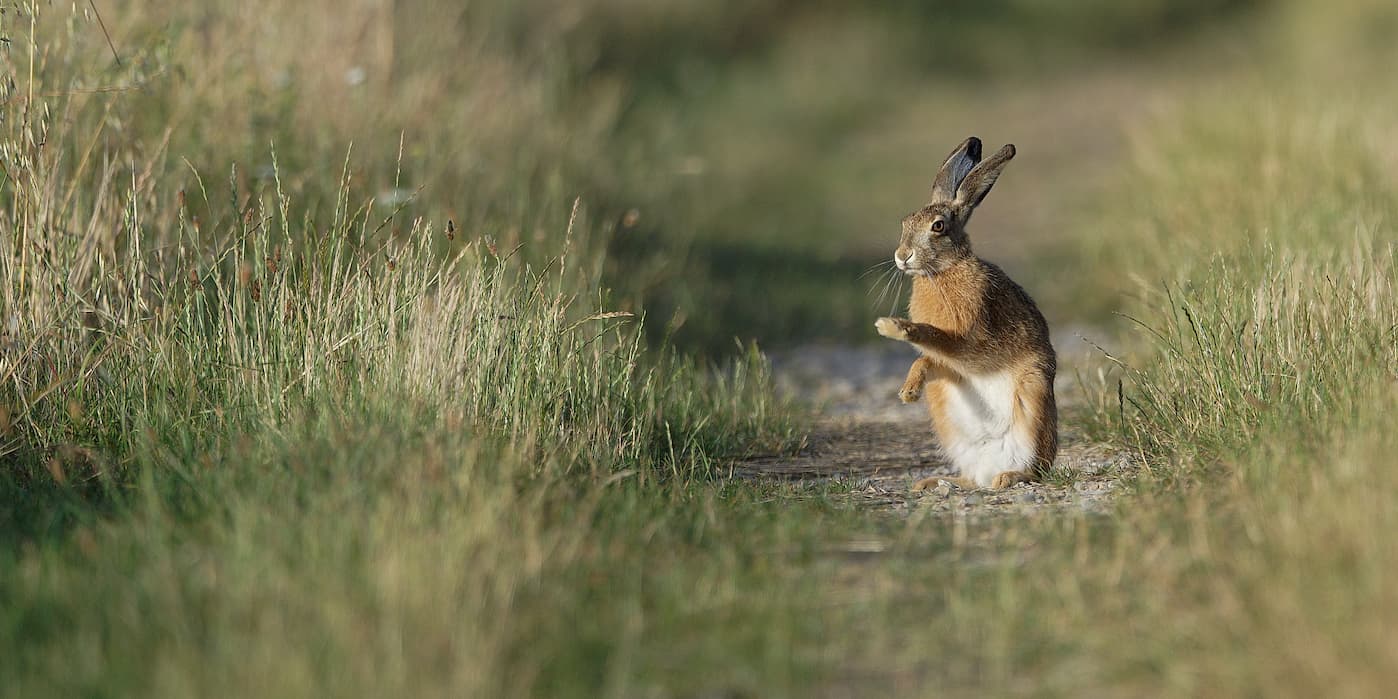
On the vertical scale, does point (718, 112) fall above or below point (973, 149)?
below

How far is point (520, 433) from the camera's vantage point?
4.65 metres

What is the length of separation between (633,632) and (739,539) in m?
0.80

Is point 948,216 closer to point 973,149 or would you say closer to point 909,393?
point 973,149

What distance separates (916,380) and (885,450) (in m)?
0.85

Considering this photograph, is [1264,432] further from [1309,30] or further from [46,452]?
[1309,30]

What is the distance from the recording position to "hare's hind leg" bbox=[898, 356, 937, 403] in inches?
201

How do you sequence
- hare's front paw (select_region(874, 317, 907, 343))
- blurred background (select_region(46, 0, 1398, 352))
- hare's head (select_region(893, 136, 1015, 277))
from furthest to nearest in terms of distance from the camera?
blurred background (select_region(46, 0, 1398, 352))
hare's head (select_region(893, 136, 1015, 277))
hare's front paw (select_region(874, 317, 907, 343))

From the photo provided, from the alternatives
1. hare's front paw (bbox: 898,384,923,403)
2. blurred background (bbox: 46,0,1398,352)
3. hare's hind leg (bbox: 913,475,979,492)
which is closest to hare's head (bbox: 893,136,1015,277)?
blurred background (bbox: 46,0,1398,352)

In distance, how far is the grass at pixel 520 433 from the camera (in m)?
3.26

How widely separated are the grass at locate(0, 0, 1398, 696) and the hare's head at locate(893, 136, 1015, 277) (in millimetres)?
803

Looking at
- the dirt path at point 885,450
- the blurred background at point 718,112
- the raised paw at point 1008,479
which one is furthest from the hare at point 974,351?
the blurred background at point 718,112

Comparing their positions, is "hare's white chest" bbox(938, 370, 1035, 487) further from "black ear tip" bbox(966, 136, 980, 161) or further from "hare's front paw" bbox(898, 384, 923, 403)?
"black ear tip" bbox(966, 136, 980, 161)

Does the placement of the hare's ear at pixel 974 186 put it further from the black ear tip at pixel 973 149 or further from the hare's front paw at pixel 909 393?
the hare's front paw at pixel 909 393

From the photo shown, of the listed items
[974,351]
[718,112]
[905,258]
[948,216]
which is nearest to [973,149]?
[948,216]
